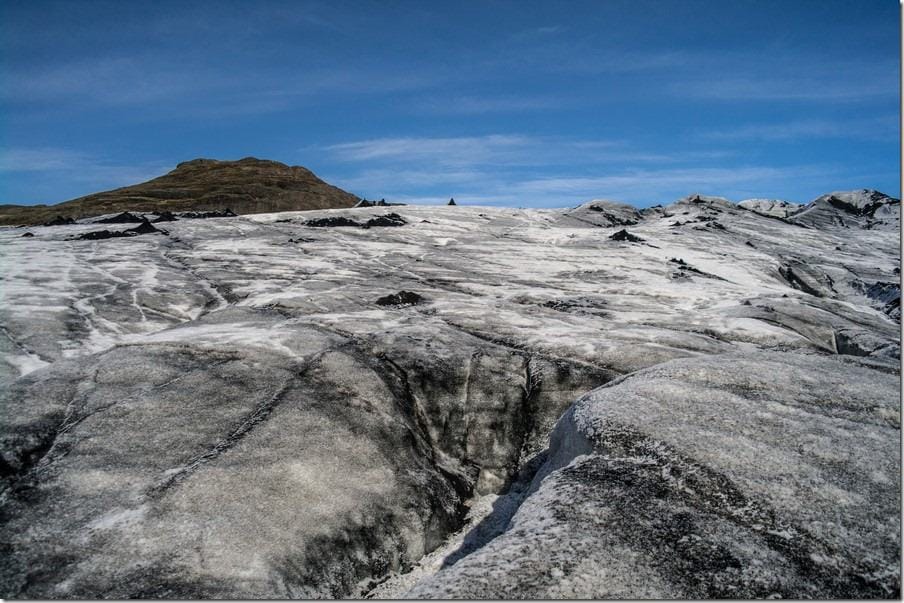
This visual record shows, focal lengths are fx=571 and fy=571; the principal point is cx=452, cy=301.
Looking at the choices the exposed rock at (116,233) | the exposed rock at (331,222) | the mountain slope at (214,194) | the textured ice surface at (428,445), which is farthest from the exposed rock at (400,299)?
the mountain slope at (214,194)

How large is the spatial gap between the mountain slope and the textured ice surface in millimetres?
88625

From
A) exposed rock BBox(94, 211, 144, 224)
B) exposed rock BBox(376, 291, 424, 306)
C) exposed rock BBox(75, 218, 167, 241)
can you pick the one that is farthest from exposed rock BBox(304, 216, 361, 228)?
exposed rock BBox(376, 291, 424, 306)

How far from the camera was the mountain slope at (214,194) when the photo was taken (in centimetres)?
9844

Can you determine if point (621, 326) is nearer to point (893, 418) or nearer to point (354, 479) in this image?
point (893, 418)

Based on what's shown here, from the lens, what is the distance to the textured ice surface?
5.37 metres

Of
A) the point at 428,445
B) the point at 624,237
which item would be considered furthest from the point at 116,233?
the point at 624,237

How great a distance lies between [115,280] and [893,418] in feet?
70.7

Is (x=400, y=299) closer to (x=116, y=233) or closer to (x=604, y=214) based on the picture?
(x=116, y=233)

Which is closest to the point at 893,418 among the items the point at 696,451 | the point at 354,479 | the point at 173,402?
the point at 696,451

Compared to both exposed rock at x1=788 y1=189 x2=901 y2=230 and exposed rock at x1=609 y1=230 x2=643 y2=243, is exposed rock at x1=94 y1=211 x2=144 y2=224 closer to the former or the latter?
exposed rock at x1=609 y1=230 x2=643 y2=243

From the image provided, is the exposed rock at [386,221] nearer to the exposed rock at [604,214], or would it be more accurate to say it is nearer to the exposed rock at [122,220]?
the exposed rock at [122,220]

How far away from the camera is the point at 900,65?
5949 millimetres

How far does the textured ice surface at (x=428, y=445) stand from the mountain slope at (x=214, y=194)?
88.6 metres

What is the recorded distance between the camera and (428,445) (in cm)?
1081
